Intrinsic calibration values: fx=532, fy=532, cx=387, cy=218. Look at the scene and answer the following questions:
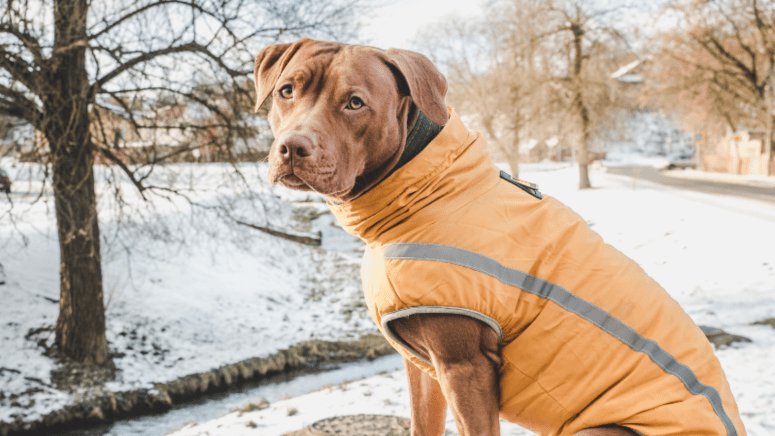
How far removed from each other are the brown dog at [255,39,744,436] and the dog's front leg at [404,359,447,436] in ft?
1.42

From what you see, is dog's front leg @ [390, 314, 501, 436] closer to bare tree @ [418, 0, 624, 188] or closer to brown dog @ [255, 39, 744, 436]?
brown dog @ [255, 39, 744, 436]

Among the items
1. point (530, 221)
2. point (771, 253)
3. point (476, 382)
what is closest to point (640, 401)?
point (476, 382)

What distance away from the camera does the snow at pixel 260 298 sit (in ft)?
15.6

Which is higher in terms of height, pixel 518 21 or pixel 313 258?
pixel 518 21

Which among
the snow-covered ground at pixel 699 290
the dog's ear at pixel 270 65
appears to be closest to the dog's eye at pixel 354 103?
the dog's ear at pixel 270 65

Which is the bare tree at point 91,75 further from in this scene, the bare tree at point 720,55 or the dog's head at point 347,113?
the bare tree at point 720,55

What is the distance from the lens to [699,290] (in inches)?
286

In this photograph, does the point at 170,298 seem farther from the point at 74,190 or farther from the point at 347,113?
the point at 347,113

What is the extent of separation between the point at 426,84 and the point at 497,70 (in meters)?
24.3

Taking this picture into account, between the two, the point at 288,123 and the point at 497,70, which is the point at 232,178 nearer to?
the point at 288,123

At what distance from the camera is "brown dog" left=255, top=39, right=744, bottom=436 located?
6.41 feet

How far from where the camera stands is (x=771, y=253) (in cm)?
779

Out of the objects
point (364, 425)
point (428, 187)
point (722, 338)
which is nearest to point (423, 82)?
point (428, 187)

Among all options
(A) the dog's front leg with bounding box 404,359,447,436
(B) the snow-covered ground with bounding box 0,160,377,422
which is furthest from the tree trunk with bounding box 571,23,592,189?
(A) the dog's front leg with bounding box 404,359,447,436
